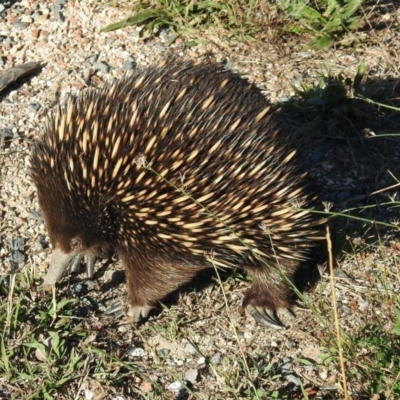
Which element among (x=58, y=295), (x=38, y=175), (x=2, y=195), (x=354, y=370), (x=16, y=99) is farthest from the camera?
(x=16, y=99)

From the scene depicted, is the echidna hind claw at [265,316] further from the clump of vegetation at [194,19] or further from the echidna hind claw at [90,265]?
the clump of vegetation at [194,19]

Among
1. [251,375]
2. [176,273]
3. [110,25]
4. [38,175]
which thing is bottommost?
[251,375]

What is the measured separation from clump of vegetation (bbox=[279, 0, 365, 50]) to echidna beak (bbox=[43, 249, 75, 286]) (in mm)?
2192

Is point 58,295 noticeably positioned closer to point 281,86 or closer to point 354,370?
point 354,370

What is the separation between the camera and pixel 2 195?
14.5ft

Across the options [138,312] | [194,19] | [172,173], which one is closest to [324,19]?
[194,19]

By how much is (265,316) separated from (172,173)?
2.95 ft

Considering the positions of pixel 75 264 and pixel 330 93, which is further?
pixel 330 93

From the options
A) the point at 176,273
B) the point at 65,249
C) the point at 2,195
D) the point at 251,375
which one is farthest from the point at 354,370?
the point at 2,195

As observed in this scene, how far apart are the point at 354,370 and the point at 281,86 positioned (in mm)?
2112

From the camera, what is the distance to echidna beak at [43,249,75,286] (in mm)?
3738

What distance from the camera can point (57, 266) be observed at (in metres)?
3.77

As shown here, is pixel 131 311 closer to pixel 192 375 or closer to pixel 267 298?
pixel 192 375

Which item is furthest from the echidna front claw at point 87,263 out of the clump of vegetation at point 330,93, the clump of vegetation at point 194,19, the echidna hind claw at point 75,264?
the clump of vegetation at point 194,19
